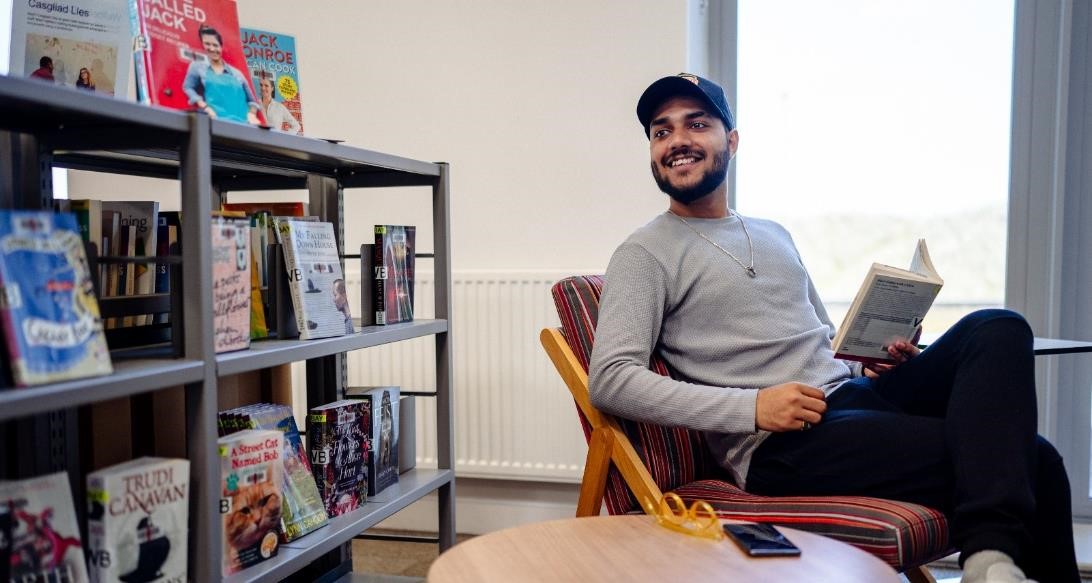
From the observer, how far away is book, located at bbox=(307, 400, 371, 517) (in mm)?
1752

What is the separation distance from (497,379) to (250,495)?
1280 mm

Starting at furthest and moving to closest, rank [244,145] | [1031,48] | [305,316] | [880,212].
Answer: [880,212], [1031,48], [305,316], [244,145]

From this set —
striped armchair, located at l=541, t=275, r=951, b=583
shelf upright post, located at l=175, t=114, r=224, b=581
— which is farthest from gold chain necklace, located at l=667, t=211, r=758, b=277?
shelf upright post, located at l=175, t=114, r=224, b=581

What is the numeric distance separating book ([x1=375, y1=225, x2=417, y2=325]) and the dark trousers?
834 mm

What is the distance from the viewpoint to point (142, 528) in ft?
3.99

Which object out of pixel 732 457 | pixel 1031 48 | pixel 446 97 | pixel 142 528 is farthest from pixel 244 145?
pixel 1031 48

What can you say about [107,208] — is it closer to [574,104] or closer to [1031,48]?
[574,104]

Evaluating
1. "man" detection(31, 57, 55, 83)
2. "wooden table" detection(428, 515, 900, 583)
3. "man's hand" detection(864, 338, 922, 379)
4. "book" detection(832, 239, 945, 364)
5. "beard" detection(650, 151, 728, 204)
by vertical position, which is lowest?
"wooden table" detection(428, 515, 900, 583)

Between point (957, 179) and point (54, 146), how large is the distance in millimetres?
2416

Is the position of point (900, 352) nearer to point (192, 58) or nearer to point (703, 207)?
point (703, 207)

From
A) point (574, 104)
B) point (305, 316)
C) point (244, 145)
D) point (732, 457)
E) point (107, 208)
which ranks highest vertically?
point (574, 104)

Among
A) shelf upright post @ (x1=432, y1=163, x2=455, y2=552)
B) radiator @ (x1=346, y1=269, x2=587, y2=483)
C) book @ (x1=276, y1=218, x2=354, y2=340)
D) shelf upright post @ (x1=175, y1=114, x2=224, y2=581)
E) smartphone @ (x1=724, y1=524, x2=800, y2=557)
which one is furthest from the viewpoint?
radiator @ (x1=346, y1=269, x2=587, y2=483)

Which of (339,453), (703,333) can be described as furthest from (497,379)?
(703,333)

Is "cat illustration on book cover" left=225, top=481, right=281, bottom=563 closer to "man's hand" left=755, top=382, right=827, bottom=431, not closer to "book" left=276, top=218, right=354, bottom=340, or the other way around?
"book" left=276, top=218, right=354, bottom=340
